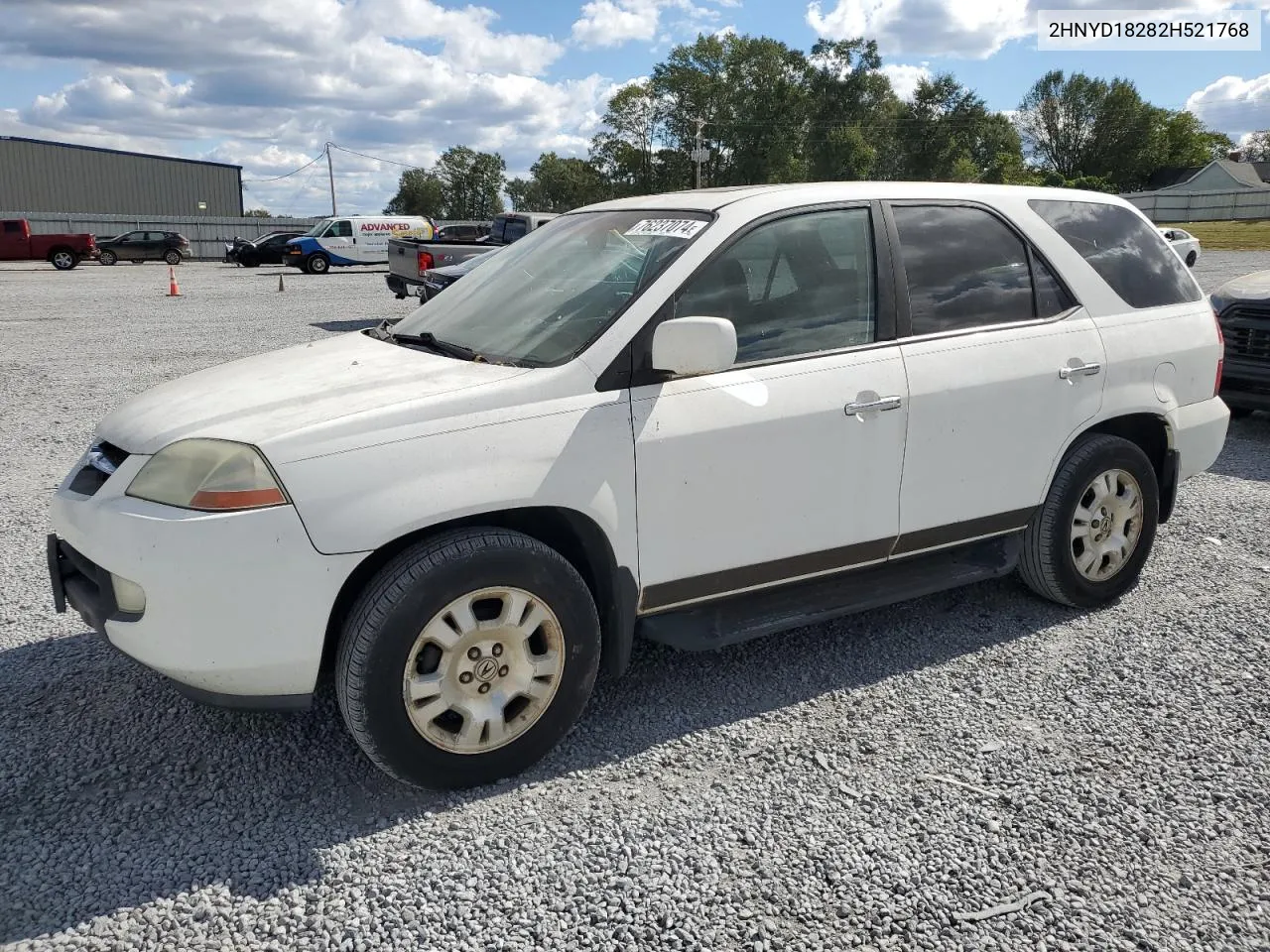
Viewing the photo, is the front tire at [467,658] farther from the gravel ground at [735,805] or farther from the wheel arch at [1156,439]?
the wheel arch at [1156,439]

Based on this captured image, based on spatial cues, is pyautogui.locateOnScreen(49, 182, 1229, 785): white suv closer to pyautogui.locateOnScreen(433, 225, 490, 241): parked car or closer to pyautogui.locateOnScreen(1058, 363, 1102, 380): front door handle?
pyautogui.locateOnScreen(1058, 363, 1102, 380): front door handle

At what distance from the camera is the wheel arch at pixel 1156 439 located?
14.4 ft

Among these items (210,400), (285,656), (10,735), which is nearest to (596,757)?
(285,656)

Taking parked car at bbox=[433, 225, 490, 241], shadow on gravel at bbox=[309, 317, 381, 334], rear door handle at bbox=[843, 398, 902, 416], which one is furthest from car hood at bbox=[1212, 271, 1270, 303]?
parked car at bbox=[433, 225, 490, 241]

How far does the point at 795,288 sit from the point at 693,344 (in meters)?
0.74

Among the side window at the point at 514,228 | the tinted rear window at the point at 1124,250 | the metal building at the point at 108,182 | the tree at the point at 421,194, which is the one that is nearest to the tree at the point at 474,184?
the tree at the point at 421,194

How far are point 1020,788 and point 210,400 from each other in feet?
9.33

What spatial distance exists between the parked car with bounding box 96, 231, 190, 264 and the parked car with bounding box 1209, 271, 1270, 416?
38351mm

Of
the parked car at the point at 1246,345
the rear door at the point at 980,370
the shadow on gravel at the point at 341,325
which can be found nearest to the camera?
the rear door at the point at 980,370

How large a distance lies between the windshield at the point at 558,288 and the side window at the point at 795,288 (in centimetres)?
18

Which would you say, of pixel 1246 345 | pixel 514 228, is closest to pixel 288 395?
pixel 1246 345

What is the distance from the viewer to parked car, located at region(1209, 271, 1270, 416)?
762cm

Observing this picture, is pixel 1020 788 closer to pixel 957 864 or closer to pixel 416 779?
pixel 957 864

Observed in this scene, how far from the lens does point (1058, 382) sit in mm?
4008
